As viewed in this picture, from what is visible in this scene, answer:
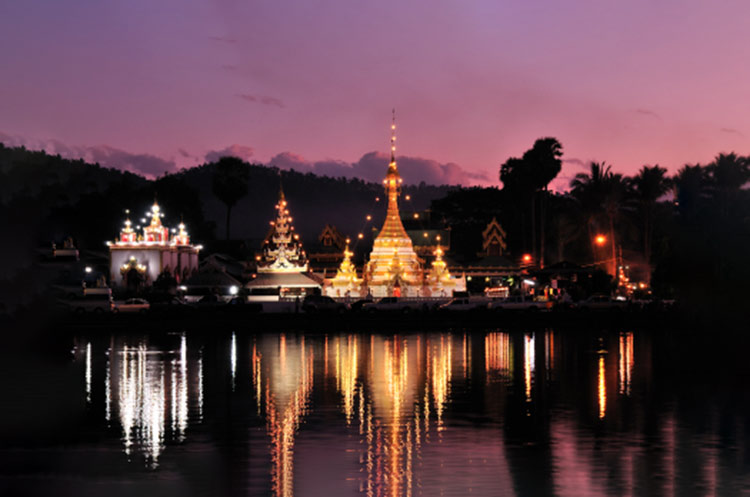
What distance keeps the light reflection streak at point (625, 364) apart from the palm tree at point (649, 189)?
5365 centimetres

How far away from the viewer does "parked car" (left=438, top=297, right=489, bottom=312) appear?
6721 cm

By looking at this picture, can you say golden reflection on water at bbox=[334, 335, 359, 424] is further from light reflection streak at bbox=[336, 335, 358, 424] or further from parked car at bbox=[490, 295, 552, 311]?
parked car at bbox=[490, 295, 552, 311]

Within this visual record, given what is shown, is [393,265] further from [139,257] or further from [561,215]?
[561,215]

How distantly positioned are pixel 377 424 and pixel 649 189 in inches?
3336

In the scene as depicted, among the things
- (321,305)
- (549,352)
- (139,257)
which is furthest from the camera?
(139,257)

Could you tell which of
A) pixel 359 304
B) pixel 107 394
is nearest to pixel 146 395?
pixel 107 394

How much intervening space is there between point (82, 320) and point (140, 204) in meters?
59.0

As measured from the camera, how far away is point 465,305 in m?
69.4

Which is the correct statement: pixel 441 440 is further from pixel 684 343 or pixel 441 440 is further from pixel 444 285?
pixel 444 285

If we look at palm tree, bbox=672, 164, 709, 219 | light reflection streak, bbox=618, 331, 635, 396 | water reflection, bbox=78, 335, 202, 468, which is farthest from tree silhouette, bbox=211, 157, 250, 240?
water reflection, bbox=78, 335, 202, 468

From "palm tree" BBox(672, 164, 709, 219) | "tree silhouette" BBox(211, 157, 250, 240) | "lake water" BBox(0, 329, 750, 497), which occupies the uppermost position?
"tree silhouette" BBox(211, 157, 250, 240)

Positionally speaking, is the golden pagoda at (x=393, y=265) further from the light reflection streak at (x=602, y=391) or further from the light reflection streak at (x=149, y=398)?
the light reflection streak at (x=602, y=391)

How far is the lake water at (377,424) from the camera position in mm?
16252

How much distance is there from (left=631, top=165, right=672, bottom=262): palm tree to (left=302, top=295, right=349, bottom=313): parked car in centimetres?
4315
